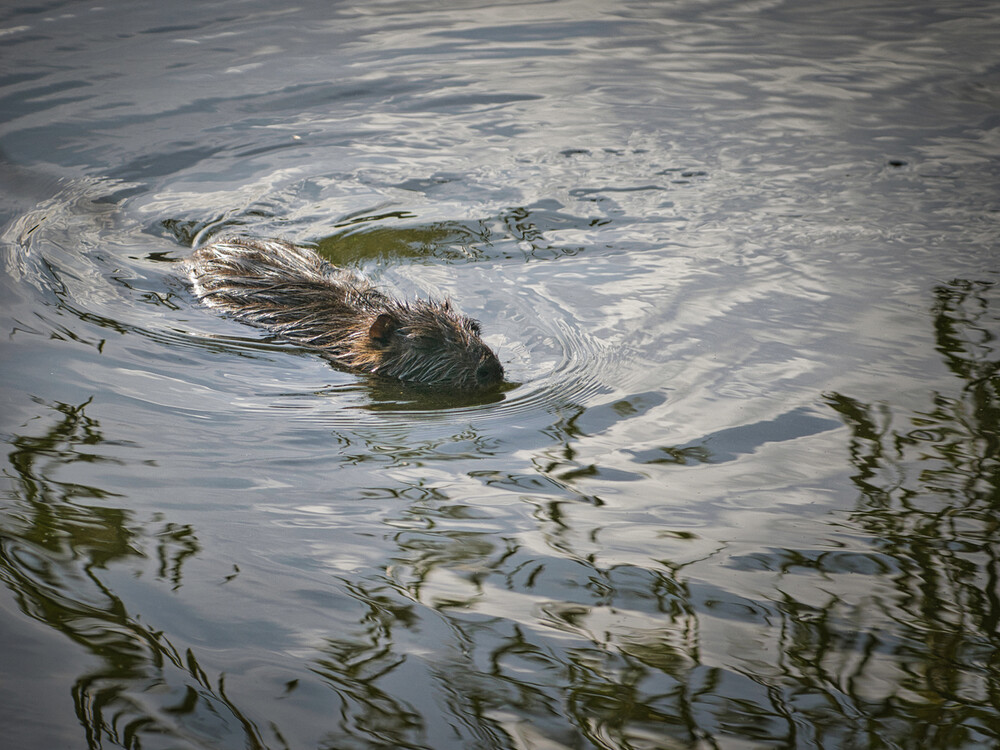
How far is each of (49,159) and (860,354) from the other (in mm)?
7306

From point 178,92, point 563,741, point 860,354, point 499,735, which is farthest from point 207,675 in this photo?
point 178,92

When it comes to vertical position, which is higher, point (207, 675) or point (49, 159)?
point (49, 159)

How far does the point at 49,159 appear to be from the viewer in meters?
8.65

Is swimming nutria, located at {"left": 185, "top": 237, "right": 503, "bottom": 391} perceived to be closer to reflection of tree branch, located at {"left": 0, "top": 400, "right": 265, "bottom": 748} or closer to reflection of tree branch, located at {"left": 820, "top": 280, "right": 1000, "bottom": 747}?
reflection of tree branch, located at {"left": 0, "top": 400, "right": 265, "bottom": 748}

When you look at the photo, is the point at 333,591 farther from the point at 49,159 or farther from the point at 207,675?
the point at 49,159

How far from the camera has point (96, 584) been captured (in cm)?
333

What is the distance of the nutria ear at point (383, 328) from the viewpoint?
18.5 feet

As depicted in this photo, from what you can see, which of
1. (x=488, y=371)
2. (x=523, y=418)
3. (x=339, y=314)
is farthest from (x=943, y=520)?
(x=339, y=314)

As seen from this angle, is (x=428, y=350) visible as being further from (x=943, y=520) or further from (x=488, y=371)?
(x=943, y=520)

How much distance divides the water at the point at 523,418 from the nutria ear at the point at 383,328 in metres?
0.35

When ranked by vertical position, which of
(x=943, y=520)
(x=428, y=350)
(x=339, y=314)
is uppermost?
(x=339, y=314)

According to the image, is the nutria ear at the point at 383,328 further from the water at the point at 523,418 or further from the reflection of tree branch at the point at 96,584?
the reflection of tree branch at the point at 96,584

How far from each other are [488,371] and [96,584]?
2.59 m

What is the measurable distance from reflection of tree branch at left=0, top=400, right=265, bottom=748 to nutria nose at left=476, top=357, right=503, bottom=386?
1.97 meters
